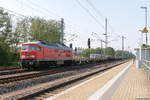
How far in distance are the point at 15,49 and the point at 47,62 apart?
2046 cm

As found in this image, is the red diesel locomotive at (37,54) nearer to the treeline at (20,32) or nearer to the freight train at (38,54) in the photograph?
the freight train at (38,54)

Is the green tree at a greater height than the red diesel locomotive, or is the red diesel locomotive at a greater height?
the green tree

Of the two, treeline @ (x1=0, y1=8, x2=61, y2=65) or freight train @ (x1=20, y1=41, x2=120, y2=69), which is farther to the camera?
treeline @ (x1=0, y1=8, x2=61, y2=65)

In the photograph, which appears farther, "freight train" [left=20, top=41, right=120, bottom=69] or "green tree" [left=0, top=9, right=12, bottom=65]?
"green tree" [left=0, top=9, right=12, bottom=65]

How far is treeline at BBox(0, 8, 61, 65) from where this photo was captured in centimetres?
3988

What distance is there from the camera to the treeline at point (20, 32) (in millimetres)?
39881

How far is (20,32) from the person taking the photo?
2015 inches

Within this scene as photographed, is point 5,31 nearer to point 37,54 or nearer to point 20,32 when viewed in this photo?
point 20,32

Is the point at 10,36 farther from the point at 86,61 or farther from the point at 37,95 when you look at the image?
the point at 37,95

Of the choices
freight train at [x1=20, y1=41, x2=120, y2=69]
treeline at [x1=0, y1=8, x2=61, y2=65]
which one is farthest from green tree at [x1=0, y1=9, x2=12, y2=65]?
freight train at [x1=20, y1=41, x2=120, y2=69]

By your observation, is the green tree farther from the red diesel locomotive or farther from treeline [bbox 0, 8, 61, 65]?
the red diesel locomotive

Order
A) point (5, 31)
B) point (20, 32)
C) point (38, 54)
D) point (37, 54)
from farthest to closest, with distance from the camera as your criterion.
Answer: point (20, 32) < point (5, 31) < point (38, 54) < point (37, 54)

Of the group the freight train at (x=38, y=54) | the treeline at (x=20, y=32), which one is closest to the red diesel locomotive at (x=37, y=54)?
the freight train at (x=38, y=54)

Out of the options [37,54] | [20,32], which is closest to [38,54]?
[37,54]
